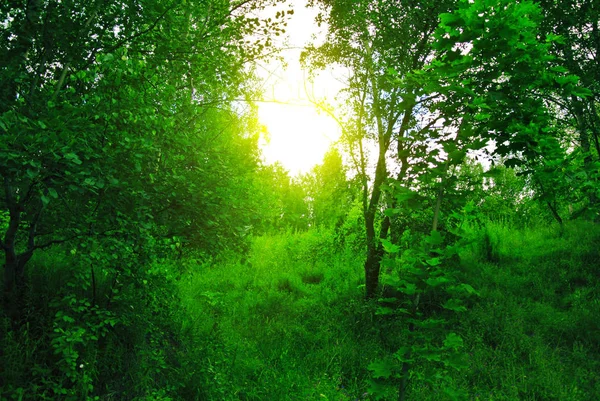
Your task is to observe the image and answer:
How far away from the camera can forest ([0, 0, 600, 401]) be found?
107 inches

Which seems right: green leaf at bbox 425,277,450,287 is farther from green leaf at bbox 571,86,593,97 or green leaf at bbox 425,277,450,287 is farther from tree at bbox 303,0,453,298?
tree at bbox 303,0,453,298

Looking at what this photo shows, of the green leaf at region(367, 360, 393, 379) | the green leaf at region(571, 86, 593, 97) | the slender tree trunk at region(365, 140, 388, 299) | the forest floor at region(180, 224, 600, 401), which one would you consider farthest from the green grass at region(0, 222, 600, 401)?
the green leaf at region(571, 86, 593, 97)

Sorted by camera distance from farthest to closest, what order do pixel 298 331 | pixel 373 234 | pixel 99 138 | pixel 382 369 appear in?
pixel 373 234 < pixel 298 331 < pixel 99 138 < pixel 382 369

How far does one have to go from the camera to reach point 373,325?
8.59 m

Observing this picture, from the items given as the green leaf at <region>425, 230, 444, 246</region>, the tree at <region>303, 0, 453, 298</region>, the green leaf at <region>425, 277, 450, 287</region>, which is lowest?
the green leaf at <region>425, 277, 450, 287</region>

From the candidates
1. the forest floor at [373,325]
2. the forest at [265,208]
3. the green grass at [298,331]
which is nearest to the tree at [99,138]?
the forest at [265,208]

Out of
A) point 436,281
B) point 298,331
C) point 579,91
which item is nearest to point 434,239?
point 436,281

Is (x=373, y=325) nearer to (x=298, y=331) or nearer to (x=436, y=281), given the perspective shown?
(x=298, y=331)

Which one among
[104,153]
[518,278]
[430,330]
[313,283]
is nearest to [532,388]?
[518,278]

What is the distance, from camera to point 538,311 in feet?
28.0

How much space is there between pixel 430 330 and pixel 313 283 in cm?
925

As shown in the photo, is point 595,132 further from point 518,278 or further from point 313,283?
point 313,283

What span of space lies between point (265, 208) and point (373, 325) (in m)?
3.92

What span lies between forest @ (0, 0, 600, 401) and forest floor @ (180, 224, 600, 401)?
0.17 feet
